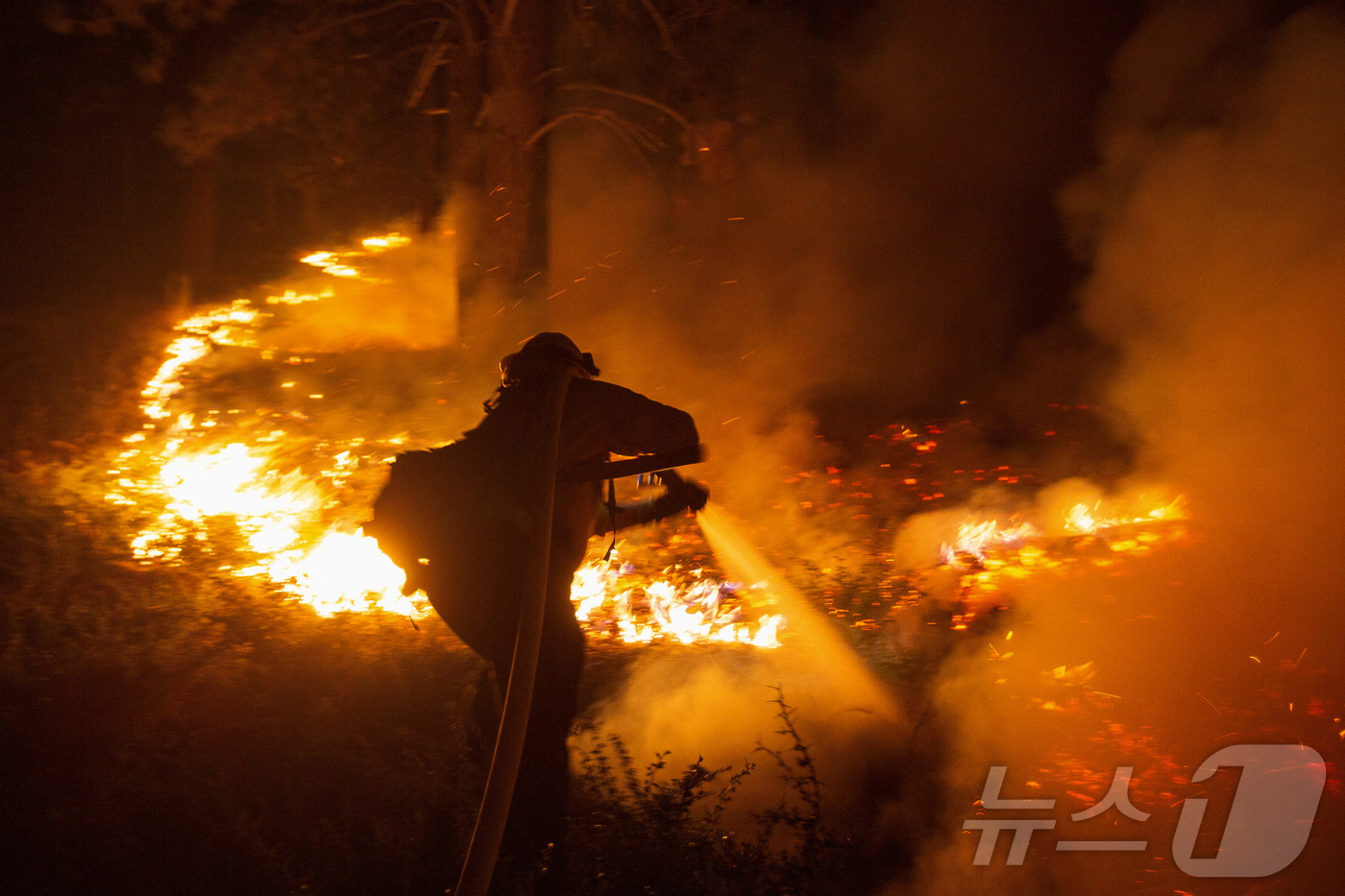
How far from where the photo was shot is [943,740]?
376 centimetres

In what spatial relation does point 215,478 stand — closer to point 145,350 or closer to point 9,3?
point 145,350

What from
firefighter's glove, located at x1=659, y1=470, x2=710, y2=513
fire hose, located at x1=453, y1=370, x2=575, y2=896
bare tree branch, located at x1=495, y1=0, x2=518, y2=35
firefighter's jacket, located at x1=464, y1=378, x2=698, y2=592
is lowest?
fire hose, located at x1=453, y1=370, x2=575, y2=896

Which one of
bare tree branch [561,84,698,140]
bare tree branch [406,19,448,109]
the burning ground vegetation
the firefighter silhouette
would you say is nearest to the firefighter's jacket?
the firefighter silhouette

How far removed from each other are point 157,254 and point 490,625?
1269 centimetres

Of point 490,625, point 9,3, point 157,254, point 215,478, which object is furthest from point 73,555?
point 157,254

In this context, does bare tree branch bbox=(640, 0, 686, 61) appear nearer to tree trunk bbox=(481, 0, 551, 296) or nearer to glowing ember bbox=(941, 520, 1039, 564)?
tree trunk bbox=(481, 0, 551, 296)

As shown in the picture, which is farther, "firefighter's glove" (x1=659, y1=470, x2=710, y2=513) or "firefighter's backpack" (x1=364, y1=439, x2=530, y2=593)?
"firefighter's glove" (x1=659, y1=470, x2=710, y2=513)

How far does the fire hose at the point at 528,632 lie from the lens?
2.59m

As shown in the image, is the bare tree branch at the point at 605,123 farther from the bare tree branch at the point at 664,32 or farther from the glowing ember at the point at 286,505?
the glowing ember at the point at 286,505

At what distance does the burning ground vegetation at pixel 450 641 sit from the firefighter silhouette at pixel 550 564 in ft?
1.02

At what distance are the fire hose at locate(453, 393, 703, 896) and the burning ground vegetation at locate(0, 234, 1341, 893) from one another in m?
0.45

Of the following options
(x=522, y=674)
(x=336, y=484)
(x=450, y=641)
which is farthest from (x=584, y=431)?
(x=336, y=484)

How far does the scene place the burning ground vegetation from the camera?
10.5 feet

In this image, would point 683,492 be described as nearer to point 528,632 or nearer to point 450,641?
point 528,632
